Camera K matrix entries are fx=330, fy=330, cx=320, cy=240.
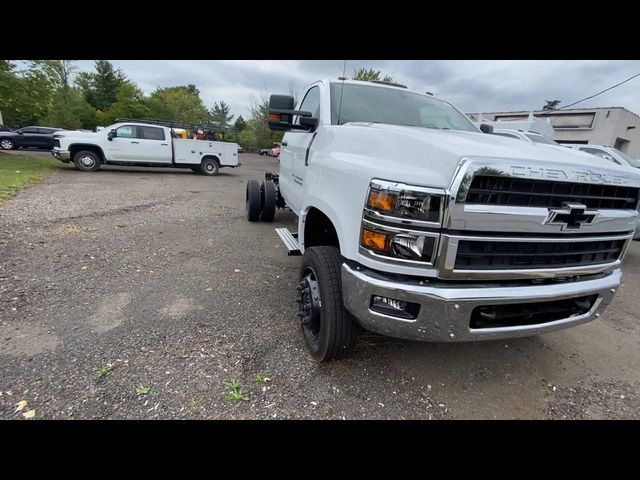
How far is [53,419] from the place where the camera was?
1874 mm

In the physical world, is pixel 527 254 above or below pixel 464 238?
below

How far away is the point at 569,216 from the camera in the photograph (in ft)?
6.01

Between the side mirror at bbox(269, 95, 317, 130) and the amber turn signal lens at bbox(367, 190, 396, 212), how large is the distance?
151 cm

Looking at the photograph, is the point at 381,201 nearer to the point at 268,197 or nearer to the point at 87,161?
the point at 268,197

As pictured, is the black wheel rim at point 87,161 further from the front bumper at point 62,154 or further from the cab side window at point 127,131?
the cab side window at point 127,131

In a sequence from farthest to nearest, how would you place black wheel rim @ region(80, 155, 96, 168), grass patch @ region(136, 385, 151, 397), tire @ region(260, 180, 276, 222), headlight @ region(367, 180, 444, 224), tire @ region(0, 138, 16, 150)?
1. tire @ region(0, 138, 16, 150)
2. black wheel rim @ region(80, 155, 96, 168)
3. tire @ region(260, 180, 276, 222)
4. grass patch @ region(136, 385, 151, 397)
5. headlight @ region(367, 180, 444, 224)

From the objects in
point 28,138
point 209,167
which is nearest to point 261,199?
point 209,167

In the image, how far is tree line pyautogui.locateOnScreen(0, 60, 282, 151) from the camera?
1415 centimetres

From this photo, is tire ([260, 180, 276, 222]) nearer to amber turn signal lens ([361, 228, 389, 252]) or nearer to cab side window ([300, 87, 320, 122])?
cab side window ([300, 87, 320, 122])

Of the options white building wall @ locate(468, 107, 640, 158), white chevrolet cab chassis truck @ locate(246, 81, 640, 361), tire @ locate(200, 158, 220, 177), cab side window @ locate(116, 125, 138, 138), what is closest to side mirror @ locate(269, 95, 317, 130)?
white chevrolet cab chassis truck @ locate(246, 81, 640, 361)

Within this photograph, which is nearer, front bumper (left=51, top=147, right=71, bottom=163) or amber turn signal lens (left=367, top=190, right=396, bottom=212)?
amber turn signal lens (left=367, top=190, right=396, bottom=212)

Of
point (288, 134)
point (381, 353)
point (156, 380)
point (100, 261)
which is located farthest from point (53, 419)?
point (288, 134)

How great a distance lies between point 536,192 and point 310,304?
1.58 m
